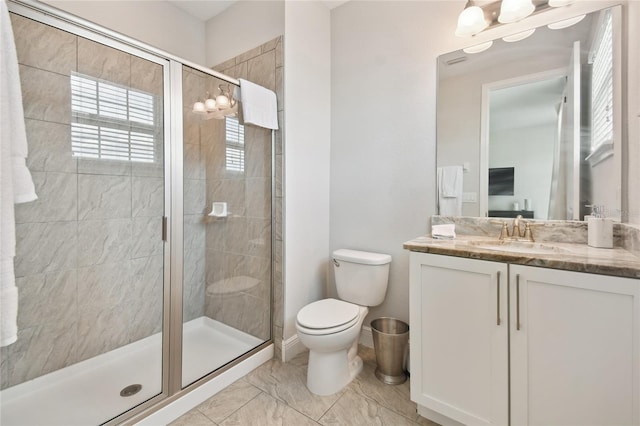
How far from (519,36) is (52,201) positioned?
288 cm

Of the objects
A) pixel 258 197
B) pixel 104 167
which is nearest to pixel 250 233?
pixel 258 197

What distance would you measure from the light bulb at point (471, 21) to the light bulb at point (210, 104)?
1.59 meters

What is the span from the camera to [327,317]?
5.52ft

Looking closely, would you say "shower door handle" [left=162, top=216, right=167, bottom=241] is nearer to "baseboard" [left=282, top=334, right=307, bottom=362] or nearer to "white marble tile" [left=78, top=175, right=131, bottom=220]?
"white marble tile" [left=78, top=175, right=131, bottom=220]

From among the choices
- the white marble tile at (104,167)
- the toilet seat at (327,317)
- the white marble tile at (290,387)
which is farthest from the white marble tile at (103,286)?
the toilet seat at (327,317)

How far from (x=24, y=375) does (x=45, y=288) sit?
1.61 ft

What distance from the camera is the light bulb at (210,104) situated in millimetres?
1864

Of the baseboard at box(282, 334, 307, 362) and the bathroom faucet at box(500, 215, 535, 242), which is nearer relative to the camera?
the bathroom faucet at box(500, 215, 535, 242)

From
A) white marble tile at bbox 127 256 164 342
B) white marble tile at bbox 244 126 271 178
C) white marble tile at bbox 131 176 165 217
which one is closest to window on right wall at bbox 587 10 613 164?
white marble tile at bbox 244 126 271 178

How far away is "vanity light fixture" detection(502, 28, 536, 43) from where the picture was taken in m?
1.57

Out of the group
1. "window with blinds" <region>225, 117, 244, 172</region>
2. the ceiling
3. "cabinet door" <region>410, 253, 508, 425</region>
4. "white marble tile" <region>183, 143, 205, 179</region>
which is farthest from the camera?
the ceiling

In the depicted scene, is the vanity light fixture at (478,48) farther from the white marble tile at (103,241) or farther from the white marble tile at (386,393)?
the white marble tile at (103,241)

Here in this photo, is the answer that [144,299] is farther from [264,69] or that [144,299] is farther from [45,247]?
[264,69]

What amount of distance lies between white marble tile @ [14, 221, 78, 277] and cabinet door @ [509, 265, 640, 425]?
95.5 inches
